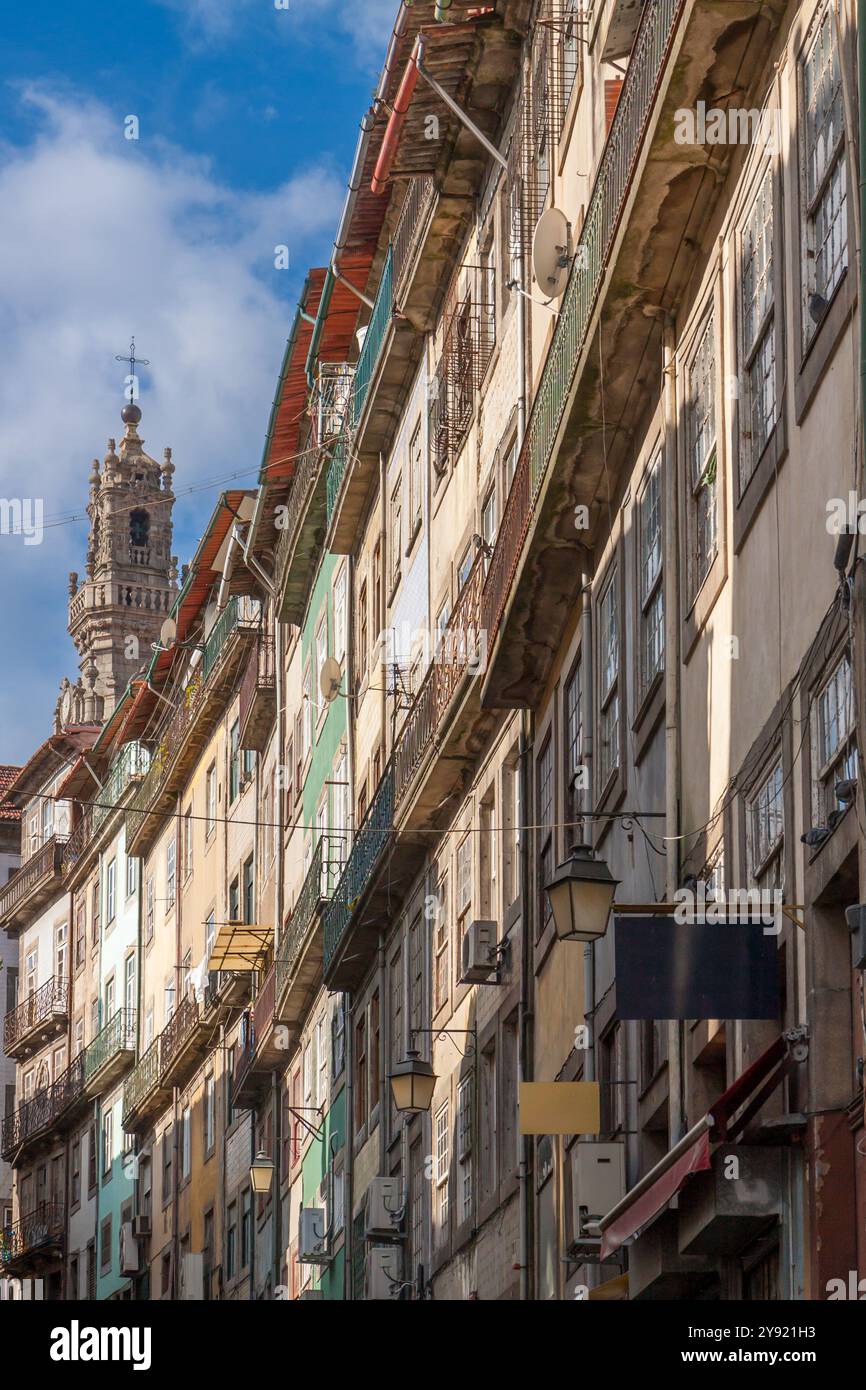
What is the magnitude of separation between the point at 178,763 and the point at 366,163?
78.4 feet

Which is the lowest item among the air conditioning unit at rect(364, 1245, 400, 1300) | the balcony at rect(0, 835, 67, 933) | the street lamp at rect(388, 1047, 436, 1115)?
the air conditioning unit at rect(364, 1245, 400, 1300)

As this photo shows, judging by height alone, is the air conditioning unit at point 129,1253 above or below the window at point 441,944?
below

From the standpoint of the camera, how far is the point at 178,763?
56375 millimetres

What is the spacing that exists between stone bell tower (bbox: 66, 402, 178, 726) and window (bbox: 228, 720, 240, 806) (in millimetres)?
41106

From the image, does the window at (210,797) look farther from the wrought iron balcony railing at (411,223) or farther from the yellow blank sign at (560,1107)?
the yellow blank sign at (560,1107)

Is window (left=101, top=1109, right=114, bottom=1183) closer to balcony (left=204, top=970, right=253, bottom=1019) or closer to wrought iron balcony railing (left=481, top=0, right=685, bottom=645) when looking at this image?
balcony (left=204, top=970, right=253, bottom=1019)

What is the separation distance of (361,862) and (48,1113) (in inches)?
1407

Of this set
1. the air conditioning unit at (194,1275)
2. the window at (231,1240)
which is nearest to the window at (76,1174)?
the air conditioning unit at (194,1275)

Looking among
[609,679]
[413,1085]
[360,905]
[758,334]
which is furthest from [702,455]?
[360,905]

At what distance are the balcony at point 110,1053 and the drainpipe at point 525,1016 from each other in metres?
35.5

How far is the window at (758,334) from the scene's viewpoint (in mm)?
16531

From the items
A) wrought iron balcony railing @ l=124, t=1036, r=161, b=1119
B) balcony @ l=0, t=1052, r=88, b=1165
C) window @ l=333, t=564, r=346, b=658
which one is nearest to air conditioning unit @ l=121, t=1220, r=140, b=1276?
wrought iron balcony railing @ l=124, t=1036, r=161, b=1119

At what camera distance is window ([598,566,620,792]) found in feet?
70.5
